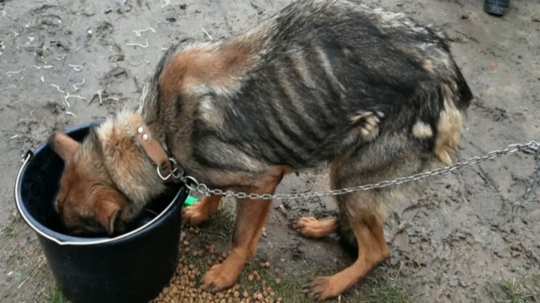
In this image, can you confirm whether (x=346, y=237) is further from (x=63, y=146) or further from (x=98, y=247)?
(x=63, y=146)

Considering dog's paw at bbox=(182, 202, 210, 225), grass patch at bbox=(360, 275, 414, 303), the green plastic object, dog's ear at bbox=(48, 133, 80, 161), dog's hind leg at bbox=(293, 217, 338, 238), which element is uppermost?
dog's ear at bbox=(48, 133, 80, 161)

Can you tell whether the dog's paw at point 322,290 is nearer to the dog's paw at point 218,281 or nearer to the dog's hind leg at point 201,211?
the dog's paw at point 218,281

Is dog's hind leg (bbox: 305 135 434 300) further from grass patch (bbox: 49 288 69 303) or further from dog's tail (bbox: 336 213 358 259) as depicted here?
grass patch (bbox: 49 288 69 303)

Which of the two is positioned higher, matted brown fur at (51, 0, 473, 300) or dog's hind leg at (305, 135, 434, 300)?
matted brown fur at (51, 0, 473, 300)

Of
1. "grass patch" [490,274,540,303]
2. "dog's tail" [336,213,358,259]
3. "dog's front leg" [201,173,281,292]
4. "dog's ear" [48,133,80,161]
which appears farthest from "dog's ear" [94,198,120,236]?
"grass patch" [490,274,540,303]

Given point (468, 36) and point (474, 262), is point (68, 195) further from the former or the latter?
point (468, 36)

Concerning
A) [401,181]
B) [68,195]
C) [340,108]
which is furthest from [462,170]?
[68,195]

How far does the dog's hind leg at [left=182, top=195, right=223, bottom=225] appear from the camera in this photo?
449 centimetres

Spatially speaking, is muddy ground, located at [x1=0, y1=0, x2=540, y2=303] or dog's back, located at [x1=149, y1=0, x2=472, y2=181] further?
muddy ground, located at [x1=0, y1=0, x2=540, y2=303]

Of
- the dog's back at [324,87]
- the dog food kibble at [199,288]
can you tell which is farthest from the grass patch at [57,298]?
the dog's back at [324,87]

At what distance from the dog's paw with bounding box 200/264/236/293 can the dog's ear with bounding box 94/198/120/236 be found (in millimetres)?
1015

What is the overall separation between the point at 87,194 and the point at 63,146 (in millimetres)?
389

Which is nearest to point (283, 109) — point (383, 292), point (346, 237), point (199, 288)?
point (346, 237)

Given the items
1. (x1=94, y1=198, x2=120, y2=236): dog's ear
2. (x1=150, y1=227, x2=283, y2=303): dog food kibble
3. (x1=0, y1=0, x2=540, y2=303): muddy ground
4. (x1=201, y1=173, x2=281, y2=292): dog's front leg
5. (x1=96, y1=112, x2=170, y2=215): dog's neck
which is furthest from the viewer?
(x1=0, y1=0, x2=540, y2=303): muddy ground
